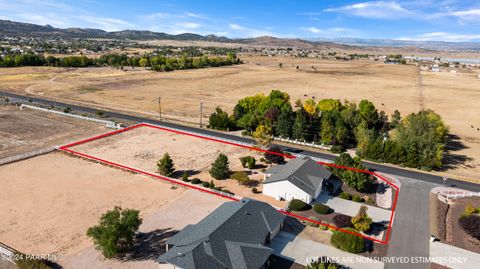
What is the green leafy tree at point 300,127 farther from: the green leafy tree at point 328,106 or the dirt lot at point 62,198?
the dirt lot at point 62,198

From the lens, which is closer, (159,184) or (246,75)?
(159,184)

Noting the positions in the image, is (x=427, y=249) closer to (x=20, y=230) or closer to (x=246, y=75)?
(x=20, y=230)

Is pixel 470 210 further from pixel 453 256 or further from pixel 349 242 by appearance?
pixel 349 242

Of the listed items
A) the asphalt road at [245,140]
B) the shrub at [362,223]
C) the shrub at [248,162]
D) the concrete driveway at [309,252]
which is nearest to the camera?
the concrete driveway at [309,252]

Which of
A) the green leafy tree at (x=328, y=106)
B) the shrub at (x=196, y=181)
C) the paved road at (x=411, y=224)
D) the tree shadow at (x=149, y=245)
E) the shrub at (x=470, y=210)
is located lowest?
the tree shadow at (x=149, y=245)

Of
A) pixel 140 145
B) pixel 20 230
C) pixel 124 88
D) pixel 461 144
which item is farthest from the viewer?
pixel 124 88

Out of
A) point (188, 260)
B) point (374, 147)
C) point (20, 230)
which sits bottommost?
point (20, 230)

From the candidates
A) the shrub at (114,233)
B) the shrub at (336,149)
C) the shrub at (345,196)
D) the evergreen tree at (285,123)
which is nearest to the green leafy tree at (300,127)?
the evergreen tree at (285,123)

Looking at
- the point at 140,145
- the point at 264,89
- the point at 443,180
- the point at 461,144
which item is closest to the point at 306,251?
the point at 443,180
